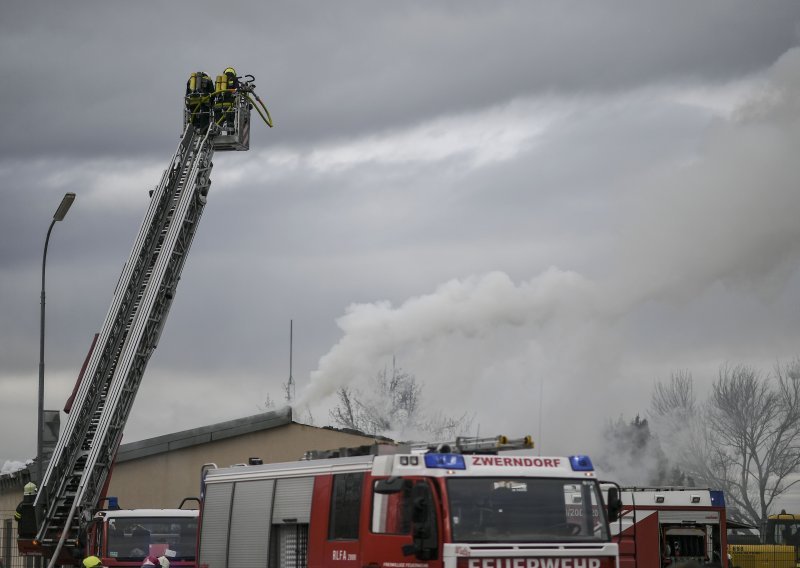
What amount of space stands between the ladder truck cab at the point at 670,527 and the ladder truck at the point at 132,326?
10281 millimetres

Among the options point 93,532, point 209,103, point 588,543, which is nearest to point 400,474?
point 588,543

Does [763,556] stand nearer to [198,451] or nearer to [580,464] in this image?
[198,451]

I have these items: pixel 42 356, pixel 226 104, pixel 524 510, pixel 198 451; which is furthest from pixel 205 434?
pixel 524 510

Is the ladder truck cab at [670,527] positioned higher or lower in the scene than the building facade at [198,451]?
lower

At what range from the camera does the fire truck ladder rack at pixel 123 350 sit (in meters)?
22.9

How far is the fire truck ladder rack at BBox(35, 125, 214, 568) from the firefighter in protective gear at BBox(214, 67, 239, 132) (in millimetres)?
464

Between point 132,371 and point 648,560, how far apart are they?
11.1 meters

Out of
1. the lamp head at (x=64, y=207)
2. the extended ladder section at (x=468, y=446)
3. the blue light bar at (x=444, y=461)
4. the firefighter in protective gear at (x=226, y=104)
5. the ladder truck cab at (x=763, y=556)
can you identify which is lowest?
the ladder truck cab at (x=763, y=556)

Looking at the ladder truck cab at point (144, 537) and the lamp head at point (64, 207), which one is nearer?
the ladder truck cab at point (144, 537)

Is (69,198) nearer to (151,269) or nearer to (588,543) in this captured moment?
(151,269)

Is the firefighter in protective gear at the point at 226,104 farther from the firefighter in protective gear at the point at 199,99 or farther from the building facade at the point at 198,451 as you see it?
the building facade at the point at 198,451

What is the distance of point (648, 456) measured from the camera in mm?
53688

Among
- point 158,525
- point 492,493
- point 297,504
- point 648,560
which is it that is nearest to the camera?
point 492,493

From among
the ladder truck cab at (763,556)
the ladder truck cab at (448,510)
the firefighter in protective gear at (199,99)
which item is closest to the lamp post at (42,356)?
the firefighter in protective gear at (199,99)
